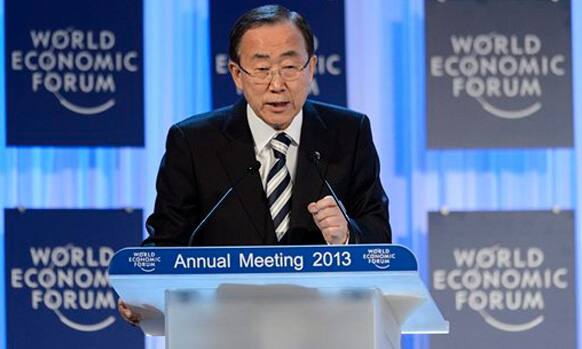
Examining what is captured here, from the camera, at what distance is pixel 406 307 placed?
2.26m

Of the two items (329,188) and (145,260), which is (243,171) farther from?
(145,260)

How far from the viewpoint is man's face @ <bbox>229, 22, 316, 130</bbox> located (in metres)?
2.58

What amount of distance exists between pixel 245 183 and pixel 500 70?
6.57 feet

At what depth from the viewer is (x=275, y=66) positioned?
8.47ft

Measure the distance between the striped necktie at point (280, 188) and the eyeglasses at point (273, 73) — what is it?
146 millimetres

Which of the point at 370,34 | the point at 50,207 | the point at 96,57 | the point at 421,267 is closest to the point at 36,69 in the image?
the point at 96,57

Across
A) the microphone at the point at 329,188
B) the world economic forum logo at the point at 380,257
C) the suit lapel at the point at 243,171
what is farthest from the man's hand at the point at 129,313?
the world economic forum logo at the point at 380,257

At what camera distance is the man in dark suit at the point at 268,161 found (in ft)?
8.52

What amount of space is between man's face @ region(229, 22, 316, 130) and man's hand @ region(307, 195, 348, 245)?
1.40 ft

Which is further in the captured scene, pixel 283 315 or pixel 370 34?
pixel 370 34

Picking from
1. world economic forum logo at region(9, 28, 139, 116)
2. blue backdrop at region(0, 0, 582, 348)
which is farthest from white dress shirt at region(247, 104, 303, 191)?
world economic forum logo at region(9, 28, 139, 116)

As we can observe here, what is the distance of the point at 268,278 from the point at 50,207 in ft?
8.21

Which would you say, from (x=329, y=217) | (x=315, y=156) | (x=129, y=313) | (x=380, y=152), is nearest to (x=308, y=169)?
(x=315, y=156)

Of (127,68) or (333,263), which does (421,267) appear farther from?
(333,263)
